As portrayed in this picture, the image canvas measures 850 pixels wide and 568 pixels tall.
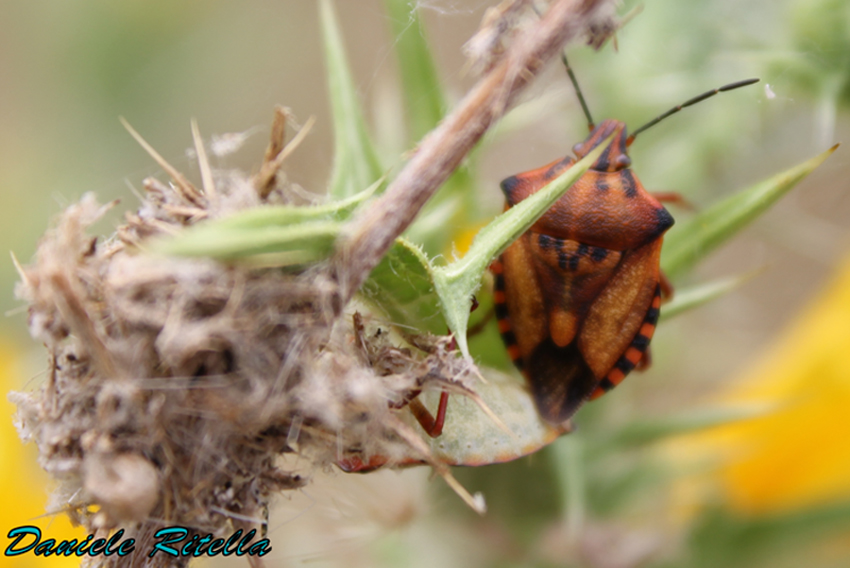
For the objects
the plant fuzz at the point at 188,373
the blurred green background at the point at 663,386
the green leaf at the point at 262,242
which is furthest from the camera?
the blurred green background at the point at 663,386

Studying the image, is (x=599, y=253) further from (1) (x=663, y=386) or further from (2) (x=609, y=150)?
(1) (x=663, y=386)

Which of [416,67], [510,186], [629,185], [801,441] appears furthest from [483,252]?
[801,441]

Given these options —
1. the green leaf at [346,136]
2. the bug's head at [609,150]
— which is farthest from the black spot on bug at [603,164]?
the green leaf at [346,136]

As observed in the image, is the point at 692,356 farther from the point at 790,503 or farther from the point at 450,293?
the point at 450,293

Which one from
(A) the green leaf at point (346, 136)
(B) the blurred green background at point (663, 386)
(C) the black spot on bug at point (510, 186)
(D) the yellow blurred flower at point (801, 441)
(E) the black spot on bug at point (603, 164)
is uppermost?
(A) the green leaf at point (346, 136)

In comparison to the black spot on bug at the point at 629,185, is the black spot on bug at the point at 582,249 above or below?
below

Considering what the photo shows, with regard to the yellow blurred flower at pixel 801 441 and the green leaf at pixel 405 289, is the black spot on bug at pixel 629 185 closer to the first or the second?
the green leaf at pixel 405 289

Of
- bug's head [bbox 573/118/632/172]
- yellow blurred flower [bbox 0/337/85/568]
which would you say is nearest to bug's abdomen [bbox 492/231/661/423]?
bug's head [bbox 573/118/632/172]

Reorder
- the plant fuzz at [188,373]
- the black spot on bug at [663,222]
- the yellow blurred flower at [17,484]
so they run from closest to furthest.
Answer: the plant fuzz at [188,373] < the black spot on bug at [663,222] < the yellow blurred flower at [17,484]
